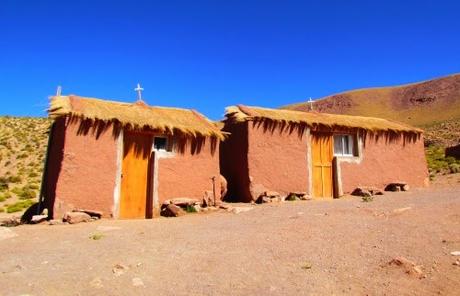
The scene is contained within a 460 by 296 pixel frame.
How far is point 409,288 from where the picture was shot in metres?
5.27

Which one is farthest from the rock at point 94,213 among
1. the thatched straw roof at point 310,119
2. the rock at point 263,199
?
the thatched straw roof at point 310,119

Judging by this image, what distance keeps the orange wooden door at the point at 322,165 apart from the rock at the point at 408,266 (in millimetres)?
10026

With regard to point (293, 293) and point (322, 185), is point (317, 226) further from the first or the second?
point (322, 185)

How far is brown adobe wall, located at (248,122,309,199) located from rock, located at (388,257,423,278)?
28.6 ft

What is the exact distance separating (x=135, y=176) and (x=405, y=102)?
83.7 meters

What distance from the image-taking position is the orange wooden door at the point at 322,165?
16.2 meters

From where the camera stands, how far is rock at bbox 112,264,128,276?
20.4 feet

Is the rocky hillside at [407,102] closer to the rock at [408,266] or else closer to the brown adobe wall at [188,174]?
the brown adobe wall at [188,174]

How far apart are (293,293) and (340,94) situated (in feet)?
320

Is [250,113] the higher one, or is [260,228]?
[250,113]

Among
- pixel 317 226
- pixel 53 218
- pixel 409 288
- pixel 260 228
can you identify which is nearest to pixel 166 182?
pixel 53 218

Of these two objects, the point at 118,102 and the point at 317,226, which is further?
the point at 118,102

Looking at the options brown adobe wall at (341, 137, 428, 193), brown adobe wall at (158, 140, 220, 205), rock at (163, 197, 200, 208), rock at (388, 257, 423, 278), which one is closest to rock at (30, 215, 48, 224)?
brown adobe wall at (158, 140, 220, 205)

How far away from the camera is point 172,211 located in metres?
12.6
